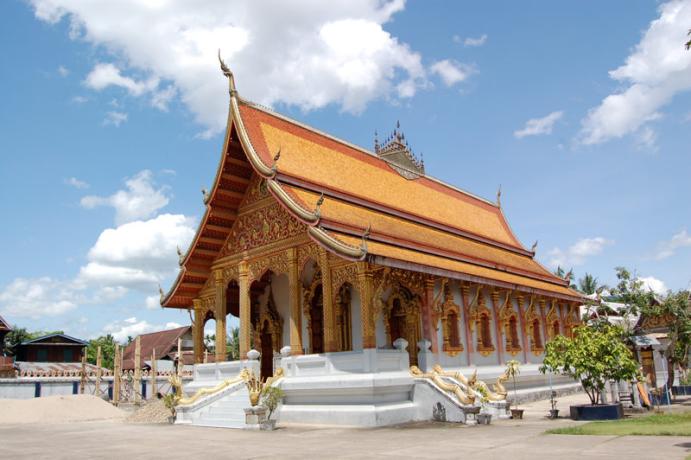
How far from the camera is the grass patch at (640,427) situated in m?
8.90

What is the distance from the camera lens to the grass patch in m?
8.90

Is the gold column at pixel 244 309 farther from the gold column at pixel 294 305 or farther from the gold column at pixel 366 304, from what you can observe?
the gold column at pixel 366 304

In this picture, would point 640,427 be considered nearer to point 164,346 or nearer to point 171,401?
point 171,401

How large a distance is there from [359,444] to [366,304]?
415cm

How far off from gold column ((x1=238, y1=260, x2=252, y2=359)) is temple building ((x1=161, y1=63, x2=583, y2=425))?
3 centimetres

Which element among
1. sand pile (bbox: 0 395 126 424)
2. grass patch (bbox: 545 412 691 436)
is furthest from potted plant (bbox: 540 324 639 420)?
sand pile (bbox: 0 395 126 424)

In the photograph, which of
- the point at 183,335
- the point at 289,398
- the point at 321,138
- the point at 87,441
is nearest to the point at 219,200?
the point at 321,138

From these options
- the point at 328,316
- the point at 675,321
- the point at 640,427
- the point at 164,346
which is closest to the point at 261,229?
the point at 328,316

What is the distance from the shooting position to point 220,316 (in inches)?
682

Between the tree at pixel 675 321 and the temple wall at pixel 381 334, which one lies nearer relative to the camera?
the temple wall at pixel 381 334

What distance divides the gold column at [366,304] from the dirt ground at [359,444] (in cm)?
196

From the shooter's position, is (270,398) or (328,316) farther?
(328,316)

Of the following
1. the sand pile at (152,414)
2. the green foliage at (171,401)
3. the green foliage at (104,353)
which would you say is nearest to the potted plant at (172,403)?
the green foliage at (171,401)

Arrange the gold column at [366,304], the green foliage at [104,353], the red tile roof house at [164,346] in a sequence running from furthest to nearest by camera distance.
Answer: the green foliage at [104,353], the red tile roof house at [164,346], the gold column at [366,304]
